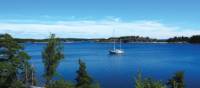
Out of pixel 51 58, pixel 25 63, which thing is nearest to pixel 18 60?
pixel 25 63

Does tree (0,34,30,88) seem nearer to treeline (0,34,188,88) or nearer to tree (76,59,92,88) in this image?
treeline (0,34,188,88)

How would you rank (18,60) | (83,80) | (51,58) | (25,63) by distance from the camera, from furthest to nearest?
(25,63) → (18,60) → (51,58) → (83,80)

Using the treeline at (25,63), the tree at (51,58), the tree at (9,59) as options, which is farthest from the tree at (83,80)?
the tree at (9,59)

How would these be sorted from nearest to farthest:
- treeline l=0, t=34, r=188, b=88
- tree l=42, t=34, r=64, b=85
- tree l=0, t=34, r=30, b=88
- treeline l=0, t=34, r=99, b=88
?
1. treeline l=0, t=34, r=188, b=88
2. tree l=42, t=34, r=64, b=85
3. treeline l=0, t=34, r=99, b=88
4. tree l=0, t=34, r=30, b=88

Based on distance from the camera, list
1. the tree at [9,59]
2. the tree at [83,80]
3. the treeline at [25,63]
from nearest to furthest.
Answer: the tree at [83,80], the treeline at [25,63], the tree at [9,59]

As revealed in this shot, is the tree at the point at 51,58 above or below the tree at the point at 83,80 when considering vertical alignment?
above

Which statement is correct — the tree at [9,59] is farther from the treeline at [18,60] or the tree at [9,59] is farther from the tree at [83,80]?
the tree at [83,80]

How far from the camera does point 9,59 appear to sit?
40219mm

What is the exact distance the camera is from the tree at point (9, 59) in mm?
39219

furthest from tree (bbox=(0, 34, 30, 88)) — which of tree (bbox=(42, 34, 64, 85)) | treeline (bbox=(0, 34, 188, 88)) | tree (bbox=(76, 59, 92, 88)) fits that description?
tree (bbox=(76, 59, 92, 88))

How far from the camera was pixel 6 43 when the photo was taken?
131 ft

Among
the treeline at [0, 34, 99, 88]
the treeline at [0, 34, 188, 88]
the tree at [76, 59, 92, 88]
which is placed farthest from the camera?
the treeline at [0, 34, 99, 88]

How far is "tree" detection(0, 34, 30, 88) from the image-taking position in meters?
39.2

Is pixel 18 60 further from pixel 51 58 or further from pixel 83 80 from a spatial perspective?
pixel 83 80
